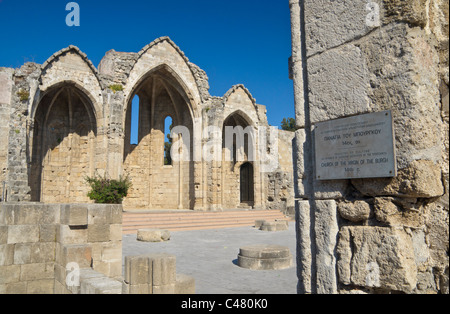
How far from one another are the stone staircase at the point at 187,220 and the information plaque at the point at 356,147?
11.0 metres

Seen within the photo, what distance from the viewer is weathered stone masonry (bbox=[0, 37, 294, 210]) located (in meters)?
15.7

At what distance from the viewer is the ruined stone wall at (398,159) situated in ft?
7.88

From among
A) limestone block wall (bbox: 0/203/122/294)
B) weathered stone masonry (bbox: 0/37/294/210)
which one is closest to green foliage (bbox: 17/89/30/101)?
weathered stone masonry (bbox: 0/37/294/210)

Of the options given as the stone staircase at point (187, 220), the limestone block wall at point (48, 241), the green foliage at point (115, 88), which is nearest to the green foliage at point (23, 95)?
the green foliage at point (115, 88)

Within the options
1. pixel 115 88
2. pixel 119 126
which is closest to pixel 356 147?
pixel 119 126

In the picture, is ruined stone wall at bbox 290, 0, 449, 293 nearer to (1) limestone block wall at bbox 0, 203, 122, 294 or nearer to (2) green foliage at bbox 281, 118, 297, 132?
(1) limestone block wall at bbox 0, 203, 122, 294

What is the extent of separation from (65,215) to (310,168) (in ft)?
13.2

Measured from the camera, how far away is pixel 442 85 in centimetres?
254

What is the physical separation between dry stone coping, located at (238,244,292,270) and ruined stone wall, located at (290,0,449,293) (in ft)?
12.5

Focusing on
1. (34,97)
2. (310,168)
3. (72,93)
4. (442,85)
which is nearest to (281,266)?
(310,168)

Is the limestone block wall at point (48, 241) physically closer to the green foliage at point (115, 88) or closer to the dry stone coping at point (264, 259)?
the dry stone coping at point (264, 259)

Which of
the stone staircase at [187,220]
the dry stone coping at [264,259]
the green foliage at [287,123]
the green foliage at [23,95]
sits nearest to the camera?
the dry stone coping at [264,259]

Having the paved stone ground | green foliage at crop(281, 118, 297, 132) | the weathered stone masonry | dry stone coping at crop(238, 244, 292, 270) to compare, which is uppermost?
green foliage at crop(281, 118, 297, 132)
